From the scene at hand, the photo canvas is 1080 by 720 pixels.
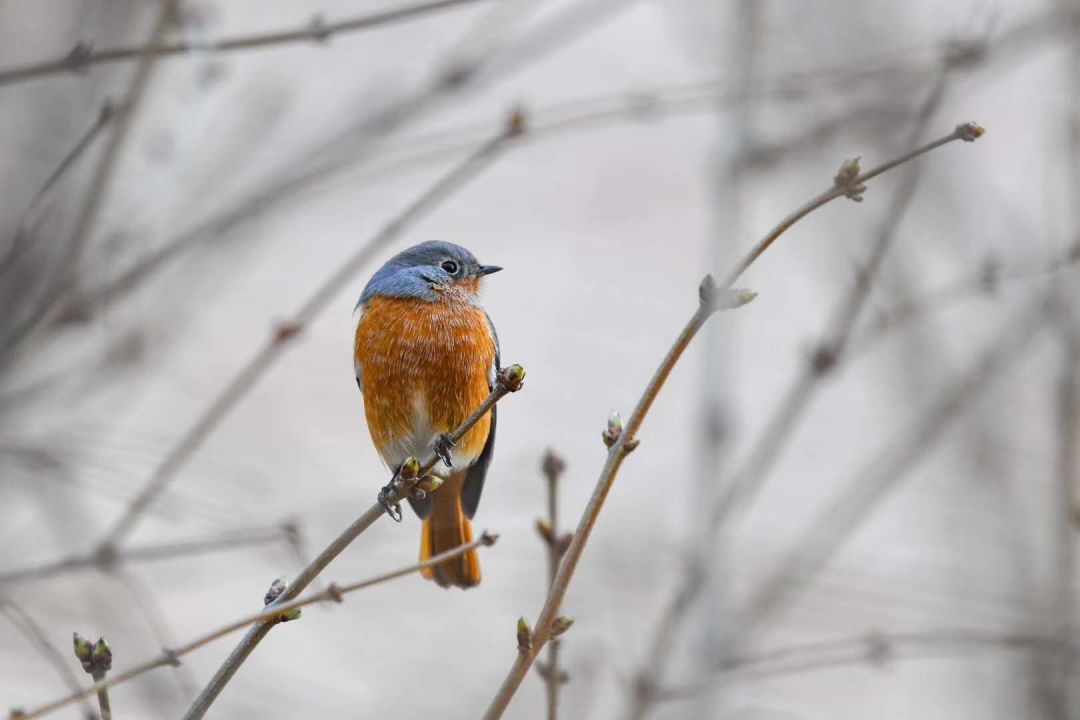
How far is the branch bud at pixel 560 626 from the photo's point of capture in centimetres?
225

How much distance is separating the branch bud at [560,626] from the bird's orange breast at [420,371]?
1483 mm

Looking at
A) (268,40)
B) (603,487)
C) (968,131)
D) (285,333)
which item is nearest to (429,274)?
(285,333)

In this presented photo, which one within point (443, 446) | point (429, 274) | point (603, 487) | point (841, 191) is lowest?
point (603, 487)

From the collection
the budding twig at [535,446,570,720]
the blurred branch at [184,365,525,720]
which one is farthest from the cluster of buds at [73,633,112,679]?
the budding twig at [535,446,570,720]

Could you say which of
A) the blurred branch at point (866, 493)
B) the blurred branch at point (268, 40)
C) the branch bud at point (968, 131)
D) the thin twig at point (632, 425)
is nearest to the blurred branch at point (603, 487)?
the thin twig at point (632, 425)

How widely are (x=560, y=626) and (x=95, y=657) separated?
2.70 feet

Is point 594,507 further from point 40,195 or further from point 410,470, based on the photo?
point 40,195

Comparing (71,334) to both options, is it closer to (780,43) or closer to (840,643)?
(840,643)

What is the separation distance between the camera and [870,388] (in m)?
6.71

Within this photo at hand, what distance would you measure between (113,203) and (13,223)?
47 centimetres

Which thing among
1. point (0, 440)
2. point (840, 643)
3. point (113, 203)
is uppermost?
point (113, 203)

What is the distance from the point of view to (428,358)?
12.3 feet

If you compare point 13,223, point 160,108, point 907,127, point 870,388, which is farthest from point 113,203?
point 870,388

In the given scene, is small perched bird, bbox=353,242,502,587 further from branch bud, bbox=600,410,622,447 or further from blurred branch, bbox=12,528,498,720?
blurred branch, bbox=12,528,498,720
